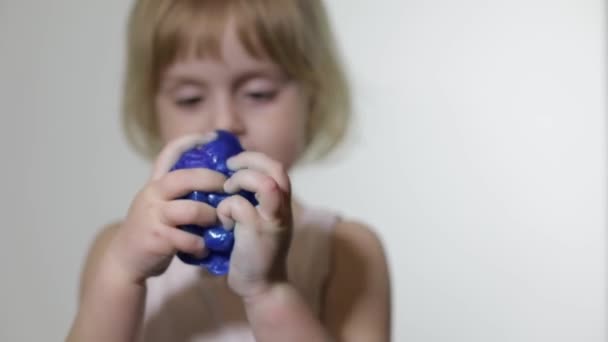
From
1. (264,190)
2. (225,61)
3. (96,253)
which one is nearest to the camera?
(264,190)

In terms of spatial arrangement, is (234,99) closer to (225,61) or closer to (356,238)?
(225,61)

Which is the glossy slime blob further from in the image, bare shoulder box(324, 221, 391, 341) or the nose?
bare shoulder box(324, 221, 391, 341)

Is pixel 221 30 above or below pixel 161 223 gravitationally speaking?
above

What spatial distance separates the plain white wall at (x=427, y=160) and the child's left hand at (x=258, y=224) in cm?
45

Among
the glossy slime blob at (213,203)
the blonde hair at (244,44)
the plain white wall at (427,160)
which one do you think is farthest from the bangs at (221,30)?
the plain white wall at (427,160)

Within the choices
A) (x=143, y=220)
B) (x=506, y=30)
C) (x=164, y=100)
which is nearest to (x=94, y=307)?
(x=143, y=220)

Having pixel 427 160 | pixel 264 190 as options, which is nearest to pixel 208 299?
pixel 264 190

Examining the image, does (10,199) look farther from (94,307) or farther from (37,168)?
(94,307)

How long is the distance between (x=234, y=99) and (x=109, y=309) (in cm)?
19

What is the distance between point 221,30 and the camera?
0.51m

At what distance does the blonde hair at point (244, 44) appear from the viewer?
522mm

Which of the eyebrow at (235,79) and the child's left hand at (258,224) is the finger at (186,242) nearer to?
the child's left hand at (258,224)

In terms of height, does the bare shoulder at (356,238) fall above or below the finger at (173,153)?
below

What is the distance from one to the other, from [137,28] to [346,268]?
29 centimetres
